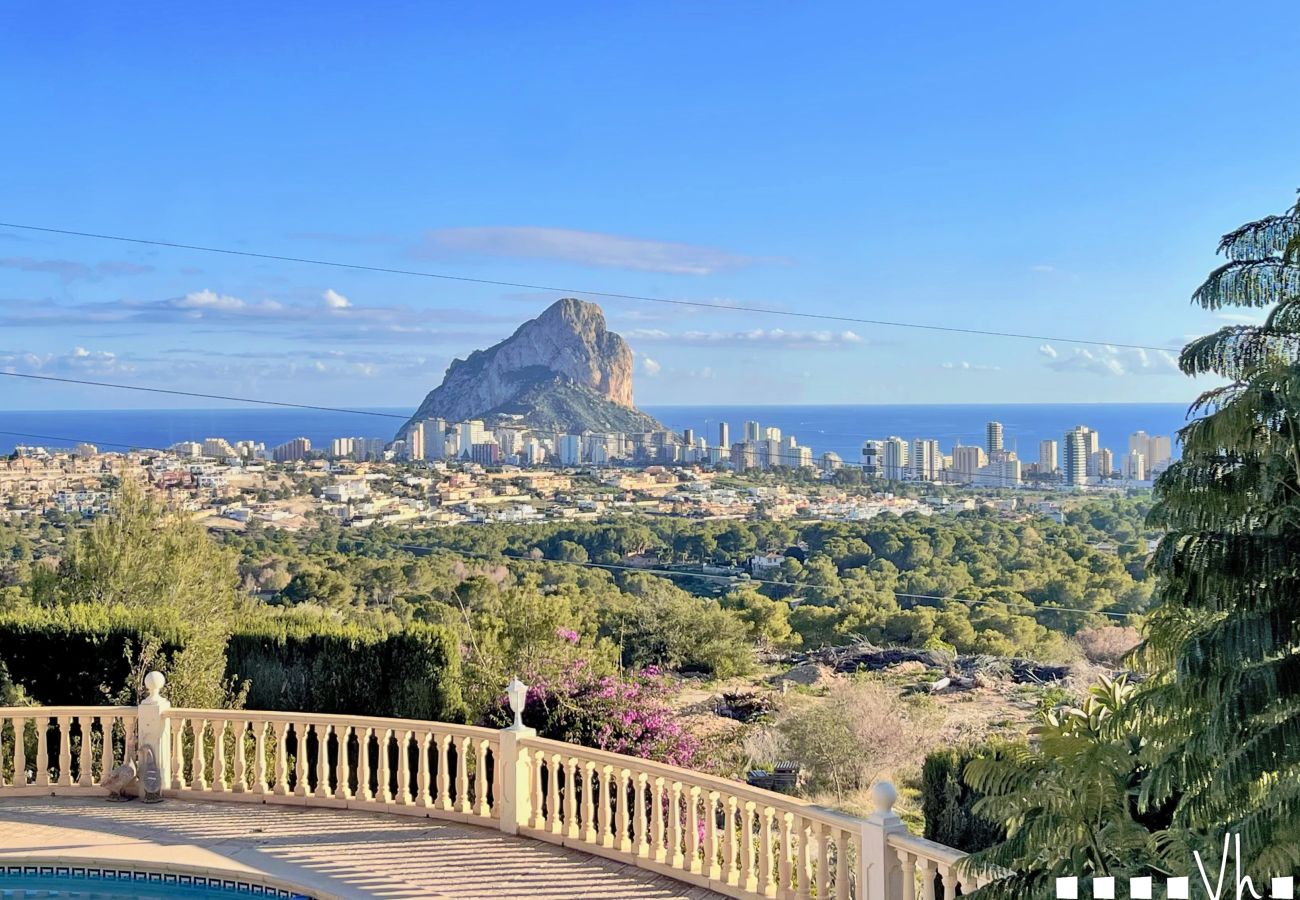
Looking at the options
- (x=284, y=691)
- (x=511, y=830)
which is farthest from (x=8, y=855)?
(x=284, y=691)

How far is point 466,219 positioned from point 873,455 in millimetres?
11211

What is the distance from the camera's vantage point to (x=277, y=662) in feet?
35.0

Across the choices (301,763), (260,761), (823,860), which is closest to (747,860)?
(823,860)

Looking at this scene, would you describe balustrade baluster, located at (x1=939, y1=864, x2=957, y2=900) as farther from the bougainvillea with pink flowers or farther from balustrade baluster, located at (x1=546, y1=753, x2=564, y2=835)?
the bougainvillea with pink flowers

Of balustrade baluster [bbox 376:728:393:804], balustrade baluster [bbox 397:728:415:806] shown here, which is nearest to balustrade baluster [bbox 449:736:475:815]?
balustrade baluster [bbox 397:728:415:806]

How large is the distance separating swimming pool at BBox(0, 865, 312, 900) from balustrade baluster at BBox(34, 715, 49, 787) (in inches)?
63.1

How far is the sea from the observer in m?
26.3

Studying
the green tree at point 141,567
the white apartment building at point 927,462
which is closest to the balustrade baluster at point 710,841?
the green tree at point 141,567

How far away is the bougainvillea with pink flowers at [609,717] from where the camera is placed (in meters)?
8.38

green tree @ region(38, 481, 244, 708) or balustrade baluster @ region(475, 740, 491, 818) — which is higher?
green tree @ region(38, 481, 244, 708)

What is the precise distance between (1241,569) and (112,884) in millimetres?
6119

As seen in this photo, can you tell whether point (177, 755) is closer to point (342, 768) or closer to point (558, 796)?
point (342, 768)

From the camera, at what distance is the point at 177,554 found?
41.4 feet

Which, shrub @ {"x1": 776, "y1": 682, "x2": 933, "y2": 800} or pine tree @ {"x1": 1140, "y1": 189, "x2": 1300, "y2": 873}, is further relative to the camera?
shrub @ {"x1": 776, "y1": 682, "x2": 933, "y2": 800}
